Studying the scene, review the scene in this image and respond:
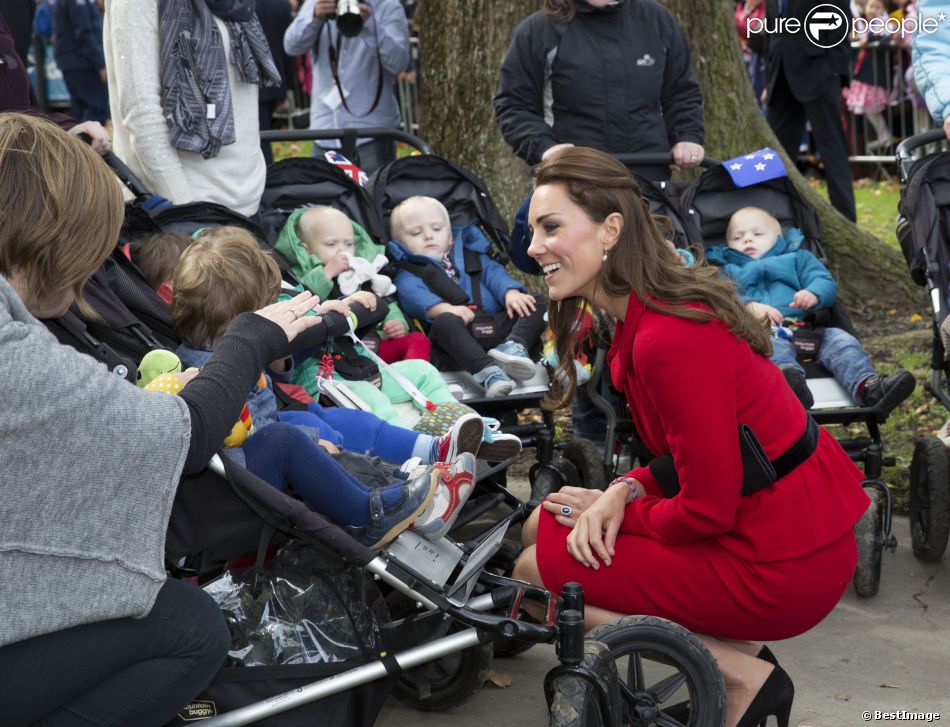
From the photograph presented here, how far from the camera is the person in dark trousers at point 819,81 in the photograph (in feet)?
32.4

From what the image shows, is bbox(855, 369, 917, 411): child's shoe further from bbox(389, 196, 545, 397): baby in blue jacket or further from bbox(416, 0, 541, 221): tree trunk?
bbox(416, 0, 541, 221): tree trunk

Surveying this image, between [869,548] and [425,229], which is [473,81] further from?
[869,548]

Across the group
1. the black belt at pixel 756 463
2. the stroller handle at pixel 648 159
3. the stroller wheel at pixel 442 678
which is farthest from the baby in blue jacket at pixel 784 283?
the stroller wheel at pixel 442 678

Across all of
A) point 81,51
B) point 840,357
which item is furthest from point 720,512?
point 81,51

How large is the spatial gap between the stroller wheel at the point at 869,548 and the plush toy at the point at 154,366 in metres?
2.32

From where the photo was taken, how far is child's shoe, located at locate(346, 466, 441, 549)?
115 inches

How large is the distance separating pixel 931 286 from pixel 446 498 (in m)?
2.48

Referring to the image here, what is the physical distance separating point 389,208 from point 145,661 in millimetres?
3432

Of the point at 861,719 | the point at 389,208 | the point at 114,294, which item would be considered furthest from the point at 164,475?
the point at 389,208

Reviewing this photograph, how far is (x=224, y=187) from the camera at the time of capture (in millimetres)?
5230

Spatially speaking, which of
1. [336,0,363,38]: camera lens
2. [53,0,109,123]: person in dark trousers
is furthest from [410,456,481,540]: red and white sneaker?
[53,0,109,123]: person in dark trousers

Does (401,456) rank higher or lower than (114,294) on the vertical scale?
lower

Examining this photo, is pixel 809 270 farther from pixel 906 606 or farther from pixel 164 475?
A: pixel 164 475

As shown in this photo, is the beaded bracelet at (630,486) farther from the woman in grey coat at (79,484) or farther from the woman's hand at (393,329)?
the woman's hand at (393,329)
